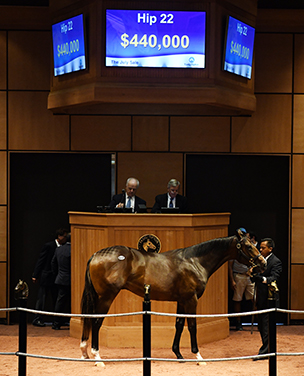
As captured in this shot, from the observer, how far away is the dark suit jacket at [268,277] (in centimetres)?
650

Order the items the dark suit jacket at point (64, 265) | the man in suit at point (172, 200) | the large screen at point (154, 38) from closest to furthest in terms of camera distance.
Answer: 1. the large screen at point (154, 38)
2. the man in suit at point (172, 200)
3. the dark suit jacket at point (64, 265)

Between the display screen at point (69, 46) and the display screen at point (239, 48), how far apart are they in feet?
6.92

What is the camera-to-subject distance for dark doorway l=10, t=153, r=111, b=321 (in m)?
9.17

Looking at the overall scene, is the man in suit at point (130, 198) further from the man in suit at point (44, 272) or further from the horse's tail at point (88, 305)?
the horse's tail at point (88, 305)

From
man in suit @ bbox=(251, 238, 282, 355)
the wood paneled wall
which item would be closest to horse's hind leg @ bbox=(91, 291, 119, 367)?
man in suit @ bbox=(251, 238, 282, 355)

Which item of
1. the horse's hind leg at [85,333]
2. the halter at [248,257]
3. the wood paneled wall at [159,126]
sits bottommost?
the horse's hind leg at [85,333]

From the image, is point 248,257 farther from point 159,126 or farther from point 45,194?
point 45,194

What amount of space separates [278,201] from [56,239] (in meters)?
3.80

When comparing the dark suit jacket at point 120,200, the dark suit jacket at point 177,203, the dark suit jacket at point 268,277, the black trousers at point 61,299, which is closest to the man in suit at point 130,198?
the dark suit jacket at point 120,200

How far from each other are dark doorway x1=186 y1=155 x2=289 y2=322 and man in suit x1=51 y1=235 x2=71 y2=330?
7.93 ft

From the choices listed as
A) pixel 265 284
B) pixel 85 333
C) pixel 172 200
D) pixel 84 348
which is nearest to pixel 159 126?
pixel 172 200

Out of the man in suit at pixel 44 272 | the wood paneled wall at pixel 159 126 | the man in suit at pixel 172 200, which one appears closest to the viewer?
the man in suit at pixel 172 200

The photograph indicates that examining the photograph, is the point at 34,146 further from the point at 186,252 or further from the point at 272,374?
the point at 272,374

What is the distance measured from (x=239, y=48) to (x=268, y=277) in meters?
3.51
